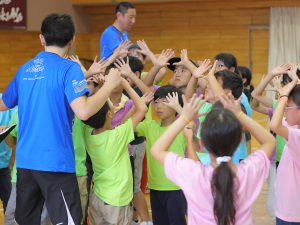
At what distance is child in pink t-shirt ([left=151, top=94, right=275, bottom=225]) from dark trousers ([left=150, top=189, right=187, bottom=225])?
1468mm

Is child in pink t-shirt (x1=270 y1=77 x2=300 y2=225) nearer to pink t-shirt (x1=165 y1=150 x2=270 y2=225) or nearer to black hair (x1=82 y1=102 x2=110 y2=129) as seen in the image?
pink t-shirt (x1=165 y1=150 x2=270 y2=225)

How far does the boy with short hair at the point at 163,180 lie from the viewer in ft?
13.9

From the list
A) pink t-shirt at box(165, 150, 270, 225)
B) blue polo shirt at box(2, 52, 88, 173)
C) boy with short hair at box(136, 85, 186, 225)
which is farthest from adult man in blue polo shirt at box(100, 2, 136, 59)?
pink t-shirt at box(165, 150, 270, 225)

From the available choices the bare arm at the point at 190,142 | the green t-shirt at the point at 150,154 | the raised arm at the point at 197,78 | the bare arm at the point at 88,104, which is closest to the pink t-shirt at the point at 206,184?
the bare arm at the point at 190,142

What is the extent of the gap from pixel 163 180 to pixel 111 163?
500mm

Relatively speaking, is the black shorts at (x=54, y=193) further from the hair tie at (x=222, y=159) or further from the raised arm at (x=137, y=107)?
the hair tie at (x=222, y=159)

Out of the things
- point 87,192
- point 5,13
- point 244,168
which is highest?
point 5,13

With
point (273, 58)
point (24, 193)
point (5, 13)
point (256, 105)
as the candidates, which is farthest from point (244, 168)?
point (273, 58)

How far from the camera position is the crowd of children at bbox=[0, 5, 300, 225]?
8.72 ft

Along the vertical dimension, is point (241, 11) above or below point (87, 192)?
above

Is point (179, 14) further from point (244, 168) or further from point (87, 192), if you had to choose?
point (244, 168)

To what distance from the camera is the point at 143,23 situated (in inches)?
564

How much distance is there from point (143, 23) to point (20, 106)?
36.2 ft

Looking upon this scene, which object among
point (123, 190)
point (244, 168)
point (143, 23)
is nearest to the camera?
point (244, 168)
